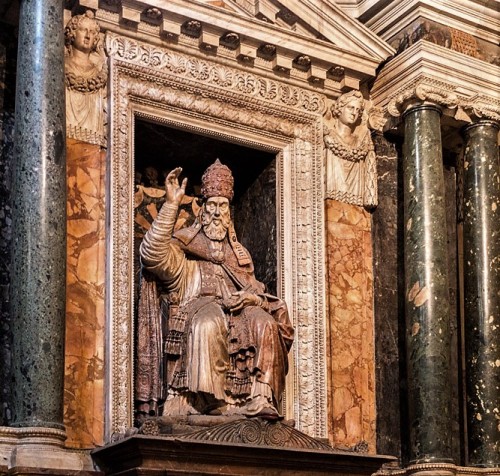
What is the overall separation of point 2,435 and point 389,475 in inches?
149

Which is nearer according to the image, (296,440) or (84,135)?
(296,440)

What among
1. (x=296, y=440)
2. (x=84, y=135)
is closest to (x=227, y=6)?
(x=84, y=135)

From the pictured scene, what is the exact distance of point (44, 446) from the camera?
9.53 meters

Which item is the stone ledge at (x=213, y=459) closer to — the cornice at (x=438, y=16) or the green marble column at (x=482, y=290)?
the green marble column at (x=482, y=290)

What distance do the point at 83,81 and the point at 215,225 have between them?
1683mm

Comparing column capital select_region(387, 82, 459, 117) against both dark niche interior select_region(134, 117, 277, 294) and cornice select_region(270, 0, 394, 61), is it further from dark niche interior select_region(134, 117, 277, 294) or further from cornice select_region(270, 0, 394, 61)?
dark niche interior select_region(134, 117, 277, 294)

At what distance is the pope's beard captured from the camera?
11445mm

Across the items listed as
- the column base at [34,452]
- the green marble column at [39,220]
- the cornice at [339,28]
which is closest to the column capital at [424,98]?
the cornice at [339,28]

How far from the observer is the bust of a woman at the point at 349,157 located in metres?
12.5

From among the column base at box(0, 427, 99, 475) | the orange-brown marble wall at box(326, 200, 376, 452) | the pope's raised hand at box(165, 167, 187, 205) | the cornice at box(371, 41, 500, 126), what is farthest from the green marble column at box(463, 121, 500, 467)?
the column base at box(0, 427, 99, 475)

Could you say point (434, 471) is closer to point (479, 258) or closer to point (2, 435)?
point (479, 258)

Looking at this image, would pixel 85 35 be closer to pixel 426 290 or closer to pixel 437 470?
pixel 426 290

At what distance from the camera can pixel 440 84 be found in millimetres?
12445

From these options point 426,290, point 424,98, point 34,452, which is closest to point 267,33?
point 424,98
